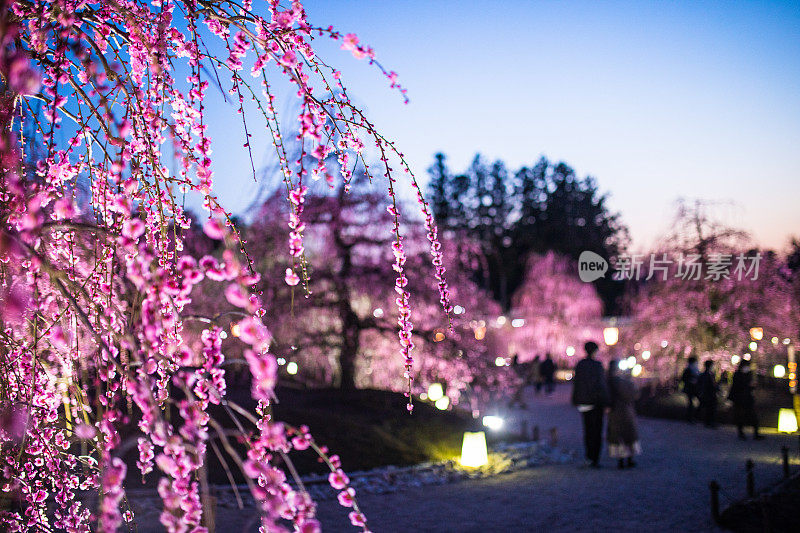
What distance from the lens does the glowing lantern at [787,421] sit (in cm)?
1073

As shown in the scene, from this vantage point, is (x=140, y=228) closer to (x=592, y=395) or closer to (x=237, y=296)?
(x=237, y=296)

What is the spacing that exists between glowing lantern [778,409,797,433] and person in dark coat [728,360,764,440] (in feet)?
1.88

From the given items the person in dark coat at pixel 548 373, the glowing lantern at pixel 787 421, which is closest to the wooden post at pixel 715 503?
the glowing lantern at pixel 787 421

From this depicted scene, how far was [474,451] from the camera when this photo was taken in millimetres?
8406

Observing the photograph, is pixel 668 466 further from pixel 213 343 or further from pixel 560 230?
pixel 560 230

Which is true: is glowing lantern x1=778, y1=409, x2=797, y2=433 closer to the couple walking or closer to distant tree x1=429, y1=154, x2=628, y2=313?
the couple walking

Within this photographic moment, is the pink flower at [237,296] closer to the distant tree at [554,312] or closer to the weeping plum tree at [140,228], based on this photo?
the weeping plum tree at [140,228]

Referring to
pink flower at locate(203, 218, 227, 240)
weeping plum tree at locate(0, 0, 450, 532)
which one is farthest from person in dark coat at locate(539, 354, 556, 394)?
pink flower at locate(203, 218, 227, 240)

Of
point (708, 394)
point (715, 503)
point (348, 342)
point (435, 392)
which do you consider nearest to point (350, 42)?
point (715, 503)

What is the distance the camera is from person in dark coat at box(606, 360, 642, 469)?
8375 millimetres

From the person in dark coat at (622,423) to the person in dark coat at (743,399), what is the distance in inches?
131

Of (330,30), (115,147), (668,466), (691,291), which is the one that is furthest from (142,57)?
(691,291)

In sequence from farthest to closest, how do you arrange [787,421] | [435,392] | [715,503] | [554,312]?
[554,312], [435,392], [787,421], [715,503]

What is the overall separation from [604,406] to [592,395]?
28 cm
